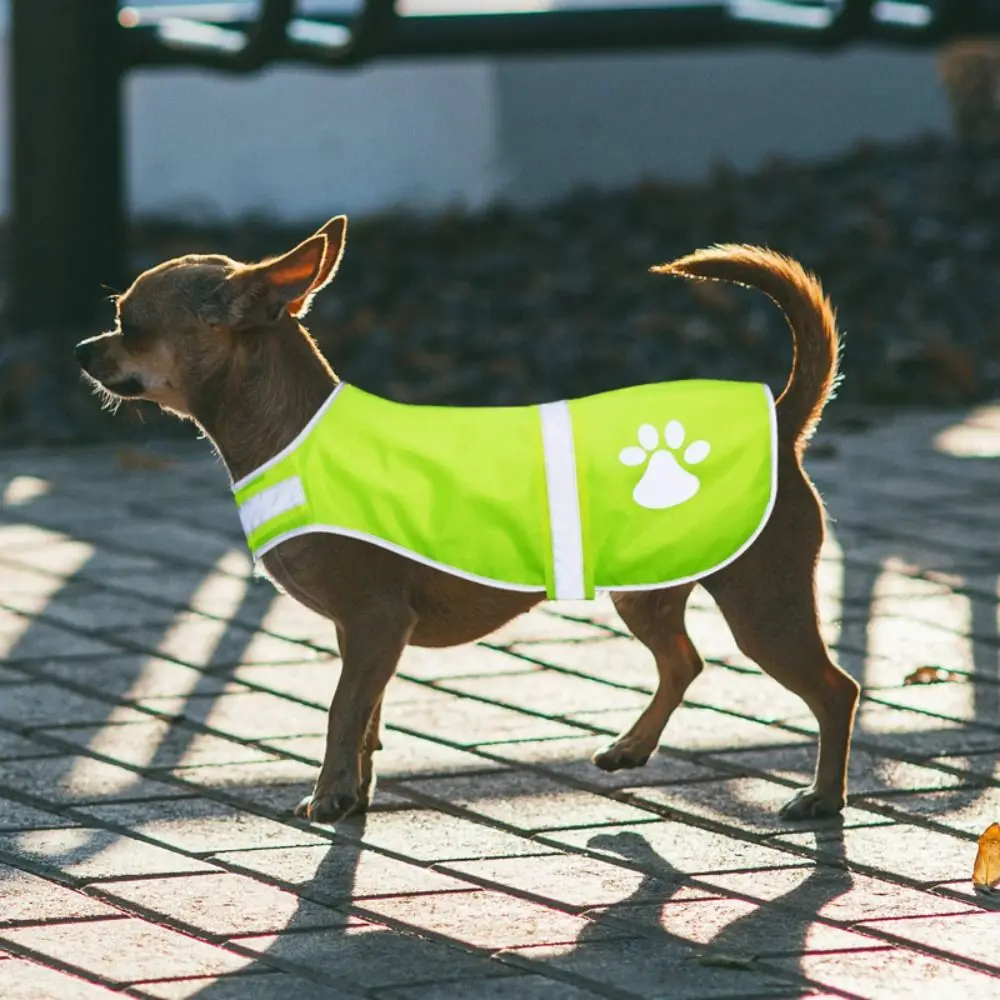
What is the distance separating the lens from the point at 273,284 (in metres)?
4.43

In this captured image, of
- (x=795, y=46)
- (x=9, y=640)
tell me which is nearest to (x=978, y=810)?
(x=9, y=640)

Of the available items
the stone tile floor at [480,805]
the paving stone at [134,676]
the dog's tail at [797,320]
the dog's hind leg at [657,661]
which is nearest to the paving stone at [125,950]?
the stone tile floor at [480,805]

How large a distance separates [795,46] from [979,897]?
20.7 ft

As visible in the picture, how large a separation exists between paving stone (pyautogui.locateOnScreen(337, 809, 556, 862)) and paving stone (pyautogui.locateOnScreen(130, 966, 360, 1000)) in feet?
2.33

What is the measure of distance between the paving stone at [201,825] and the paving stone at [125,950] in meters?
0.47

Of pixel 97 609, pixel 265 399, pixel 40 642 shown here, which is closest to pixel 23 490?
pixel 97 609

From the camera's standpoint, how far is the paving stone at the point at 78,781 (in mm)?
4664

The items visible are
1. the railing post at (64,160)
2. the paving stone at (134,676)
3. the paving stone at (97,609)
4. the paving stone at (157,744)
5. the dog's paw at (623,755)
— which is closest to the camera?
the dog's paw at (623,755)

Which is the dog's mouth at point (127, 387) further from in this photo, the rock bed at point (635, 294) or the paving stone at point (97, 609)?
the rock bed at point (635, 294)

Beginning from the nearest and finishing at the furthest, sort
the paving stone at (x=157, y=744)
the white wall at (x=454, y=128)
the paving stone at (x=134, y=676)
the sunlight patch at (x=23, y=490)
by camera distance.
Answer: the paving stone at (x=157, y=744), the paving stone at (x=134, y=676), the sunlight patch at (x=23, y=490), the white wall at (x=454, y=128)

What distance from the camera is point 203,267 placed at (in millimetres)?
4496

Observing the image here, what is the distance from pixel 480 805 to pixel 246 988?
112 cm

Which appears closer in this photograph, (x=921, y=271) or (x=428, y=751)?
(x=428, y=751)

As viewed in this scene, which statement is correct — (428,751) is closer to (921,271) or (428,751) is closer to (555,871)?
(555,871)
